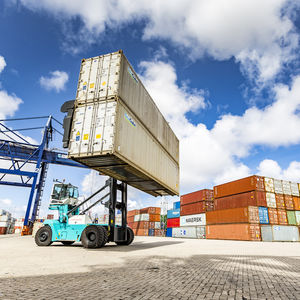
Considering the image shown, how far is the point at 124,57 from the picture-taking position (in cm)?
1049

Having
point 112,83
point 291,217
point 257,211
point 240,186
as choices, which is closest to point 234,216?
Result: point 257,211

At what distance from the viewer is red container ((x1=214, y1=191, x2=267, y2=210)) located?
24.8 metres

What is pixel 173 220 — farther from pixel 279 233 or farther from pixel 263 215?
pixel 279 233

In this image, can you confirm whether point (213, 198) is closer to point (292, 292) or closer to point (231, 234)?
point (231, 234)

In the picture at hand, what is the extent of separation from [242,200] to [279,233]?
5.00 meters

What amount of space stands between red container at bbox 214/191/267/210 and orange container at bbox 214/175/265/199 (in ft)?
1.50

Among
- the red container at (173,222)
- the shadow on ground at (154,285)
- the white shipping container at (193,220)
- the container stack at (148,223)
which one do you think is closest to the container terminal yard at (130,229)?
the shadow on ground at (154,285)

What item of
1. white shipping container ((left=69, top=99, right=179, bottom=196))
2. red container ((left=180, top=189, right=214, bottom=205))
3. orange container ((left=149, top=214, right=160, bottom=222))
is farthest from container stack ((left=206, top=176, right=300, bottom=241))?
white shipping container ((left=69, top=99, right=179, bottom=196))

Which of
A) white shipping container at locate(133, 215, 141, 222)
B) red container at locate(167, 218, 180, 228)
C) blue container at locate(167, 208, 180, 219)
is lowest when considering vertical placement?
red container at locate(167, 218, 180, 228)

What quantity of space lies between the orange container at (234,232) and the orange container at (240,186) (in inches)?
158

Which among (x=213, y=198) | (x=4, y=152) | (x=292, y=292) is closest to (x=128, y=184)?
(x=292, y=292)

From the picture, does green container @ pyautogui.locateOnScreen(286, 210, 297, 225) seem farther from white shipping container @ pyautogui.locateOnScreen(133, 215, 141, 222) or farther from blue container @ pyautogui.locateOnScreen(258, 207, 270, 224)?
white shipping container @ pyautogui.locateOnScreen(133, 215, 141, 222)

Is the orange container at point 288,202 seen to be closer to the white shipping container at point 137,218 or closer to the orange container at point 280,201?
the orange container at point 280,201

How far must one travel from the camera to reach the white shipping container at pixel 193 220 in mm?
31428
